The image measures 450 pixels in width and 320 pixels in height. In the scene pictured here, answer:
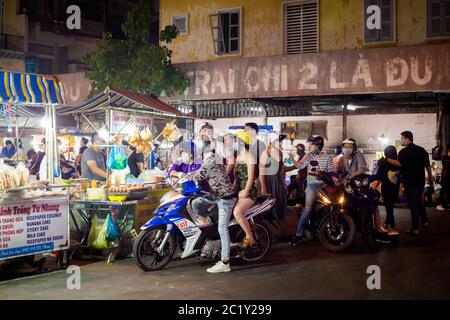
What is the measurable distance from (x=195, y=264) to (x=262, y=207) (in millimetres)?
1390

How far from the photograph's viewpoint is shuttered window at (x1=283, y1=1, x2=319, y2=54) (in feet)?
59.3

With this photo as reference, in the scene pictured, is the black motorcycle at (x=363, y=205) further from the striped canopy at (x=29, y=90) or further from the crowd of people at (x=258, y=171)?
the striped canopy at (x=29, y=90)

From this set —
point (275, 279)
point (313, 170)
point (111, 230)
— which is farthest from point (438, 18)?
point (111, 230)

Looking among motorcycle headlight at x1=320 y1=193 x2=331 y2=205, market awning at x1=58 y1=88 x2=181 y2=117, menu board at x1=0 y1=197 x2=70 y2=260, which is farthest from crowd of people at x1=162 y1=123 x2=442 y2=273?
menu board at x1=0 y1=197 x2=70 y2=260

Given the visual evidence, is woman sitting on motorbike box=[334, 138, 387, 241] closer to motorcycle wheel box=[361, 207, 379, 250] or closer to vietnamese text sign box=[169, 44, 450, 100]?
motorcycle wheel box=[361, 207, 379, 250]

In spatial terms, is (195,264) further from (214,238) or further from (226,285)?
(226,285)

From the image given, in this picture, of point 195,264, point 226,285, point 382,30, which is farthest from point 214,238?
point 382,30

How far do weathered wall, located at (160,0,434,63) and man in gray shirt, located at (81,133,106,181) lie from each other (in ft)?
31.6

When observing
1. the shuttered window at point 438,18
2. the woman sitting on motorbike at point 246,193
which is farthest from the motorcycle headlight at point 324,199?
the shuttered window at point 438,18

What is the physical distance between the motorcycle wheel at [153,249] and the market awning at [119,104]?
9.49ft

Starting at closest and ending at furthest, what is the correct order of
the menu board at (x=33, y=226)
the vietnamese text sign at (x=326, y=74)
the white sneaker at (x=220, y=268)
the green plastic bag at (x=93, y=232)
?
the menu board at (x=33, y=226)
the white sneaker at (x=220, y=268)
the green plastic bag at (x=93, y=232)
the vietnamese text sign at (x=326, y=74)

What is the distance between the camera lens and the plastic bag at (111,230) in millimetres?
8844
